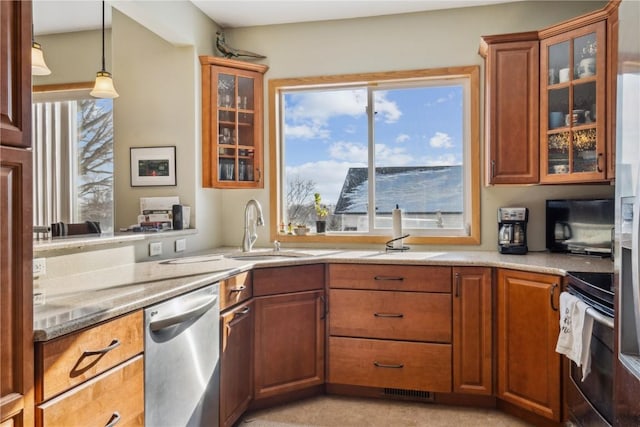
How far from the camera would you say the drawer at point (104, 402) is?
1251 millimetres

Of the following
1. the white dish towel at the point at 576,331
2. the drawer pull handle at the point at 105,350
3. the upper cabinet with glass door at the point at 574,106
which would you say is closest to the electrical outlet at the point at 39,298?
the drawer pull handle at the point at 105,350

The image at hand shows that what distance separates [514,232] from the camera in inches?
116

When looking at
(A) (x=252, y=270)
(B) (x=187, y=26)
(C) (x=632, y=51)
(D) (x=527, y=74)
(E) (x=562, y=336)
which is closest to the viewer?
(C) (x=632, y=51)

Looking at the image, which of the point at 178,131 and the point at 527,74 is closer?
the point at 527,74

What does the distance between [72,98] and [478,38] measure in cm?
281

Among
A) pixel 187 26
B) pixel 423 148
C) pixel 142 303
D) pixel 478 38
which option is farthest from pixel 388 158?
pixel 142 303

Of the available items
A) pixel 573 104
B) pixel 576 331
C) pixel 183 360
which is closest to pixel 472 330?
pixel 576 331

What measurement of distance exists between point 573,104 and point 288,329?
2.20 metres

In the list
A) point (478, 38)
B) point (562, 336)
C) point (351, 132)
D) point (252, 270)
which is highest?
point (478, 38)

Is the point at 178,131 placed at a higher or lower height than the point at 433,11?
lower

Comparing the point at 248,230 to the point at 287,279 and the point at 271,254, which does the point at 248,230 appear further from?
the point at 287,279

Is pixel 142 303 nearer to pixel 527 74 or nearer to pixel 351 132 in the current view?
pixel 351 132

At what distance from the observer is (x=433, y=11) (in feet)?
10.6

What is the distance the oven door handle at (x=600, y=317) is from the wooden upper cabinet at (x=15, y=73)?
2060 mm
